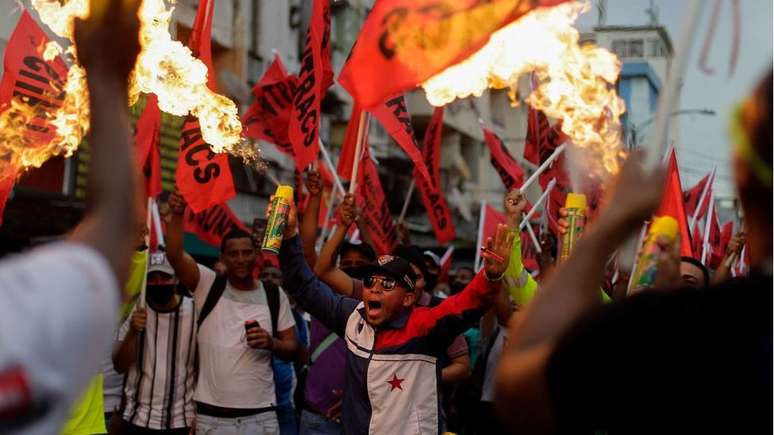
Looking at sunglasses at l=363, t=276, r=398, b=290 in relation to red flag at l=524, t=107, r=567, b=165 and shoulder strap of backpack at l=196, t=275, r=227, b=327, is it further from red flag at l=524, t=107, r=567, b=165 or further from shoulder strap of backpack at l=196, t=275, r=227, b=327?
red flag at l=524, t=107, r=567, b=165

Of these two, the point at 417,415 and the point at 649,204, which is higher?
the point at 649,204

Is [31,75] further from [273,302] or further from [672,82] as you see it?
[672,82]

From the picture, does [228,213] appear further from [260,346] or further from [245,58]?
[245,58]

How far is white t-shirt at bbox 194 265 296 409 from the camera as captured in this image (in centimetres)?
621

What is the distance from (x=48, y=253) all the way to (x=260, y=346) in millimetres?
4666

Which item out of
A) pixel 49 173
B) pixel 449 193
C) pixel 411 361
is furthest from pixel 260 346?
pixel 449 193

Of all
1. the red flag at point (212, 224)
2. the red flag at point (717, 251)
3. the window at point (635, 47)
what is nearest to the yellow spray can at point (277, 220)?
the red flag at point (212, 224)

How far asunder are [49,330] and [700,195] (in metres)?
9.58

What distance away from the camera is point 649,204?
69.6 inches

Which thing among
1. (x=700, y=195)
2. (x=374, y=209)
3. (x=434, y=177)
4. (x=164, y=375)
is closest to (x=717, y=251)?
(x=700, y=195)

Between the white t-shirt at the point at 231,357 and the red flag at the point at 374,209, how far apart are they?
3.21m

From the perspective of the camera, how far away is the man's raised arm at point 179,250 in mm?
6199

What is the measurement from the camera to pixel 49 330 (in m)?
1.47

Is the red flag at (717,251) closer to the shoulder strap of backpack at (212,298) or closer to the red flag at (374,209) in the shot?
the red flag at (374,209)
